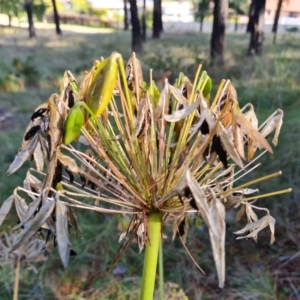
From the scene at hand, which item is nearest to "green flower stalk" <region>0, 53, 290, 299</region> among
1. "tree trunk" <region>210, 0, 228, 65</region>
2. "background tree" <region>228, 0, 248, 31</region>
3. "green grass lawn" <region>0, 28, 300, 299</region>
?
"green grass lawn" <region>0, 28, 300, 299</region>

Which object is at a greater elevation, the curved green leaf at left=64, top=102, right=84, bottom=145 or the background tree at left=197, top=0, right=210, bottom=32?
the curved green leaf at left=64, top=102, right=84, bottom=145

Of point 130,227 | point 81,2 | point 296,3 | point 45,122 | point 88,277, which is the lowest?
point 81,2

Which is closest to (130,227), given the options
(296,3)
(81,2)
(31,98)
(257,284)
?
(257,284)

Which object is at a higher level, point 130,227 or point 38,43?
point 130,227

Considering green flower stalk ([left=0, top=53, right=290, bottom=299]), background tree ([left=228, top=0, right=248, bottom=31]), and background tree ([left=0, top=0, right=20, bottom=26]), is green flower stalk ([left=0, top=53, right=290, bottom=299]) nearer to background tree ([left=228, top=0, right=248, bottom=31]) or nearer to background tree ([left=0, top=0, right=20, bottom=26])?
background tree ([left=228, top=0, right=248, bottom=31])

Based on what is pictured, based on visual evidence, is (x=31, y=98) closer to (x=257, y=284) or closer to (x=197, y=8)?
(x=257, y=284)

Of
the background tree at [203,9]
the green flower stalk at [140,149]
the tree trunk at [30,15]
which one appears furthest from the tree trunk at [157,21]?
the green flower stalk at [140,149]
